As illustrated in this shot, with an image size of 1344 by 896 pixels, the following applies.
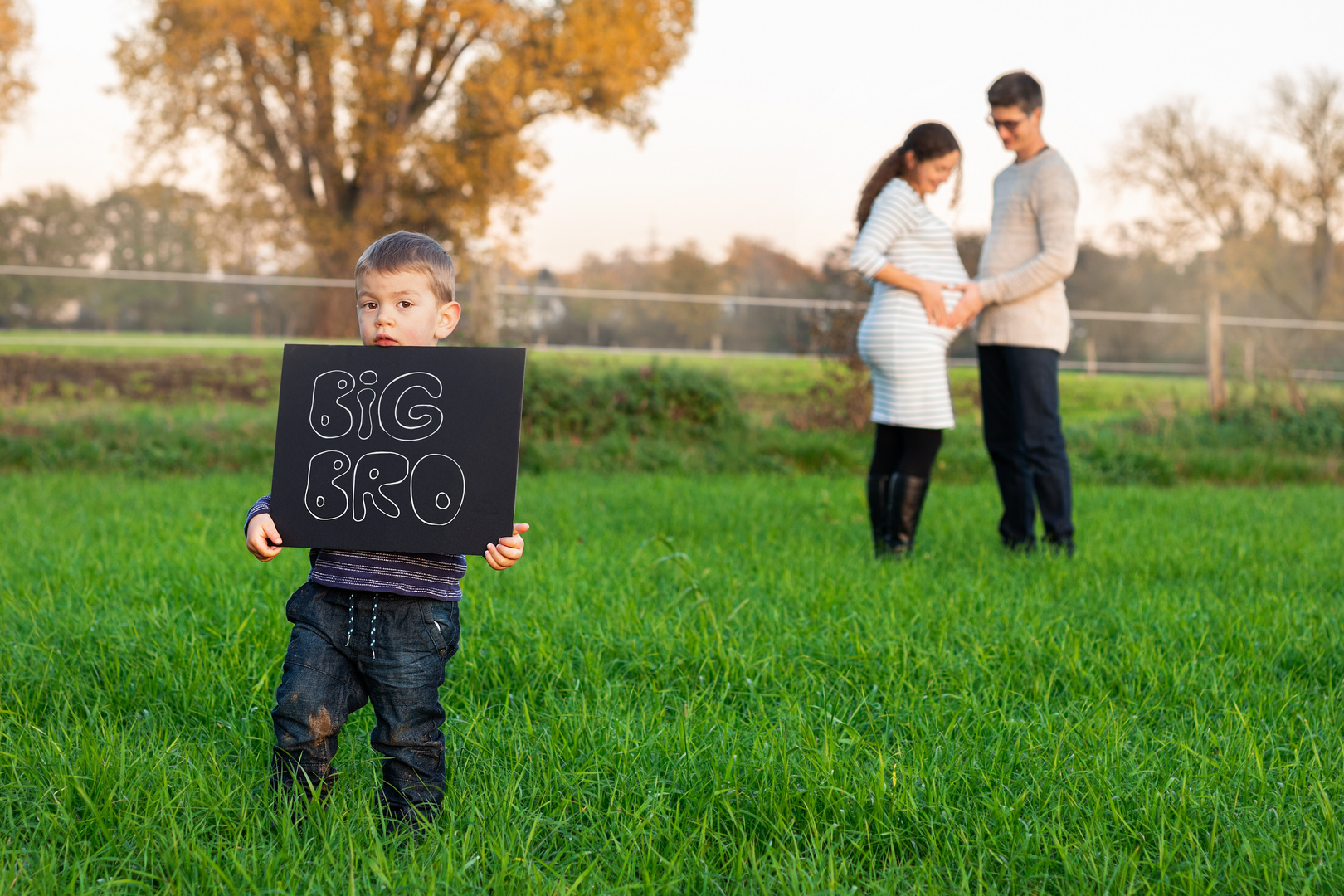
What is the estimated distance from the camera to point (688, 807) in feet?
6.54

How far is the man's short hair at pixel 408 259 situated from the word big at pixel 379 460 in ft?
0.69

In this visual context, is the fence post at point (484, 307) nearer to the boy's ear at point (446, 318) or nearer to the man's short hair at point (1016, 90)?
the man's short hair at point (1016, 90)

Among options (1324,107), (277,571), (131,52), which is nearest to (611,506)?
(277,571)

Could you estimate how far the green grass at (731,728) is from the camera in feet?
5.82

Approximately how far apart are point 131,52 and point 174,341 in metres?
7.49

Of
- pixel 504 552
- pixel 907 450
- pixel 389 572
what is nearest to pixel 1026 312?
pixel 907 450

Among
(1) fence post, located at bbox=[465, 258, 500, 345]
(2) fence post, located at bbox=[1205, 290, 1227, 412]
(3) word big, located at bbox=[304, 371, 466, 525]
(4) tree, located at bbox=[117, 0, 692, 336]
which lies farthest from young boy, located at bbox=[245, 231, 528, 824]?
(4) tree, located at bbox=[117, 0, 692, 336]

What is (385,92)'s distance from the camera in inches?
637

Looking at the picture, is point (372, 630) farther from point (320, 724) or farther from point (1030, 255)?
point (1030, 255)

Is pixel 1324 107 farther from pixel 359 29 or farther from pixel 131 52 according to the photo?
pixel 131 52

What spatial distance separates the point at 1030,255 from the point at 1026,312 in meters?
0.31

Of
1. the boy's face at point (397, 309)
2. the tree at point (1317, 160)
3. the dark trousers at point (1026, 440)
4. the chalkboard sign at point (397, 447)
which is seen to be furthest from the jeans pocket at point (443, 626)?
the tree at point (1317, 160)

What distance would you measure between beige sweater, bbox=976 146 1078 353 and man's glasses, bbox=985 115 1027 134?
0.19 m

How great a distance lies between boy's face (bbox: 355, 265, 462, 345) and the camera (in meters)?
1.95
